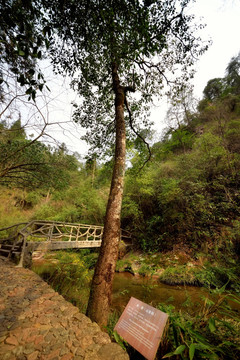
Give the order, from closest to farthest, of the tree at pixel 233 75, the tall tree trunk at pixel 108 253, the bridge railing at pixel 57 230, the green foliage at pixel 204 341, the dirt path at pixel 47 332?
1. the green foliage at pixel 204 341
2. the dirt path at pixel 47 332
3. the tall tree trunk at pixel 108 253
4. the bridge railing at pixel 57 230
5. the tree at pixel 233 75

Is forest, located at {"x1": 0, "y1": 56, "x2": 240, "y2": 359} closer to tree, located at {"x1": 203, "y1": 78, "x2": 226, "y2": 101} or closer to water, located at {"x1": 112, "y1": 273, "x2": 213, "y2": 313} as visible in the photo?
water, located at {"x1": 112, "y1": 273, "x2": 213, "y2": 313}

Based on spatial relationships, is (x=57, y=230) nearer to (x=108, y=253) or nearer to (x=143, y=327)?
(x=108, y=253)

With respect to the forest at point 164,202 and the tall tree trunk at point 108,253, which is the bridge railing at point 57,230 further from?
the tall tree trunk at point 108,253

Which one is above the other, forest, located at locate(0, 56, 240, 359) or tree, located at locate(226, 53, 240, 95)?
tree, located at locate(226, 53, 240, 95)

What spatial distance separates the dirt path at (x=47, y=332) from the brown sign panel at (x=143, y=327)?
171 mm

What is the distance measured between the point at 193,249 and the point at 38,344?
23.1ft

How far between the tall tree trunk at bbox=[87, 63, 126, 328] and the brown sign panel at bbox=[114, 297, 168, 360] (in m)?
0.71

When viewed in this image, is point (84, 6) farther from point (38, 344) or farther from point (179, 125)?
point (179, 125)

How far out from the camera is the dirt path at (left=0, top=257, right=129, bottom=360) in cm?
139

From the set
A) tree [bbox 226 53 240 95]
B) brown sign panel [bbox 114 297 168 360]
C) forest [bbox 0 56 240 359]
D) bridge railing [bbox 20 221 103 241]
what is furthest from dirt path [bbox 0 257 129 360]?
tree [bbox 226 53 240 95]

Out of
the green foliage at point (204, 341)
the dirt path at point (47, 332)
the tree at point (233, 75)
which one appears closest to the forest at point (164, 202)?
the green foliage at point (204, 341)

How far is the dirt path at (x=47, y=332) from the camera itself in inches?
54.6

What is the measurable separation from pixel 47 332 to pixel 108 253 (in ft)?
3.75

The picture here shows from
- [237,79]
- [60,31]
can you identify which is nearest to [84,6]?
[60,31]
